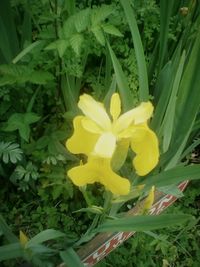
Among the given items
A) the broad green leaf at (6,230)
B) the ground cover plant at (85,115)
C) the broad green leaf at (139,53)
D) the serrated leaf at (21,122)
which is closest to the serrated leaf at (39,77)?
the ground cover plant at (85,115)

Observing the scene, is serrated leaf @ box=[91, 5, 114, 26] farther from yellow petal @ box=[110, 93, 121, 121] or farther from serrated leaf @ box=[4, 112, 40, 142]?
yellow petal @ box=[110, 93, 121, 121]

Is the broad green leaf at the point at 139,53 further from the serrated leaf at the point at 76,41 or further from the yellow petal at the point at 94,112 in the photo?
the yellow petal at the point at 94,112

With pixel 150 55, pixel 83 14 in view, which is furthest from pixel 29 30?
pixel 150 55

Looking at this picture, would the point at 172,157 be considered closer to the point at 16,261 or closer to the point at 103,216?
the point at 103,216

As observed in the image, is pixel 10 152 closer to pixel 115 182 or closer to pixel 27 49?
pixel 27 49

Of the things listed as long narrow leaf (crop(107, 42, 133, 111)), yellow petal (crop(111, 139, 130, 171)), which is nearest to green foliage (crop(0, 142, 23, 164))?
long narrow leaf (crop(107, 42, 133, 111))

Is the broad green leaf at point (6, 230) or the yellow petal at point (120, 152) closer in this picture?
the yellow petal at point (120, 152)

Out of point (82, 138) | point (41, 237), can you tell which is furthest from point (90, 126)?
point (41, 237)
